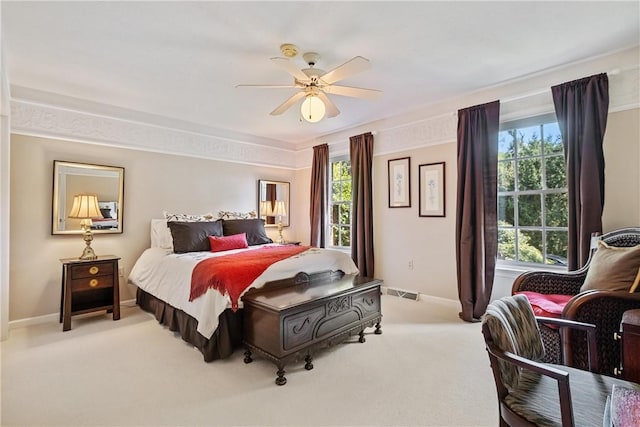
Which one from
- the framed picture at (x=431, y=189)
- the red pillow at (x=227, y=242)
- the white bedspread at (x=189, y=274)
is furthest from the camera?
the framed picture at (x=431, y=189)

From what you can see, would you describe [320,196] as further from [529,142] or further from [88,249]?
[88,249]

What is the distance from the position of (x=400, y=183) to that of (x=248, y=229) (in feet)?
7.59

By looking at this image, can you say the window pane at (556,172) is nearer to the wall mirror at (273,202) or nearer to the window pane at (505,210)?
the window pane at (505,210)

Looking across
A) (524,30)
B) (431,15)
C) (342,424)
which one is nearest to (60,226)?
(342,424)

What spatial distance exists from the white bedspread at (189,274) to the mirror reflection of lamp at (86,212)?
558 mm

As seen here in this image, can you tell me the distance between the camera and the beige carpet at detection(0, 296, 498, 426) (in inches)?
74.4

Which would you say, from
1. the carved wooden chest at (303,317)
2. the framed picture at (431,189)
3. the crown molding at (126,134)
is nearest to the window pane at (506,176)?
the framed picture at (431,189)

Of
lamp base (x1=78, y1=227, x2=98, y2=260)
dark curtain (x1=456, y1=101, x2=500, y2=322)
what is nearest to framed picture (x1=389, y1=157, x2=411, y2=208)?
dark curtain (x1=456, y1=101, x2=500, y2=322)

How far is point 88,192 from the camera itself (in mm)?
3807

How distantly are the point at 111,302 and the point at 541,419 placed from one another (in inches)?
169

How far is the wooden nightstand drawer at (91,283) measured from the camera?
3344 mm

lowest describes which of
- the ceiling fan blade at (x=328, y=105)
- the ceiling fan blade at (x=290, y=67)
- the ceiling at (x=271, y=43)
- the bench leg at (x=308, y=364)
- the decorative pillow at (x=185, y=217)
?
the bench leg at (x=308, y=364)

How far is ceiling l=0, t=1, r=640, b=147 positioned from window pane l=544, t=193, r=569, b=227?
1344 mm

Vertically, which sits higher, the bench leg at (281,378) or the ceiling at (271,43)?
the ceiling at (271,43)
